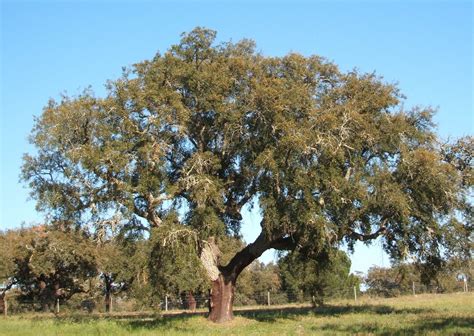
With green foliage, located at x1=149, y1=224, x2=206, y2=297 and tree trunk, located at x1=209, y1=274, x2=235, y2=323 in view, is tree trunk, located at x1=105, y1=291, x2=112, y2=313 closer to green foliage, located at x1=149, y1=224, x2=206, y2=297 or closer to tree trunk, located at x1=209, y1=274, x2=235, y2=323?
tree trunk, located at x1=209, y1=274, x2=235, y2=323

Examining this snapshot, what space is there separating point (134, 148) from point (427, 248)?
14.4m

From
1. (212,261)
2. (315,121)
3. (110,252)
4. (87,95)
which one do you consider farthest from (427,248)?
(110,252)

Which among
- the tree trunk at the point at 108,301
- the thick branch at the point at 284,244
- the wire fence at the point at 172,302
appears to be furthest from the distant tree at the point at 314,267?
the tree trunk at the point at 108,301

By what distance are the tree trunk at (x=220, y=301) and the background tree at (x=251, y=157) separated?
5 cm

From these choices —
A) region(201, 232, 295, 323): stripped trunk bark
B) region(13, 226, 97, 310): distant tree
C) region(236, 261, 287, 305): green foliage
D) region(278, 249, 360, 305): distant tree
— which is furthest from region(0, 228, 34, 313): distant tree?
region(236, 261, 287, 305): green foliage

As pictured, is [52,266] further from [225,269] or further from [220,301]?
[220,301]

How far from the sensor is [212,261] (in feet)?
87.4

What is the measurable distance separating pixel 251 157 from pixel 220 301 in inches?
288

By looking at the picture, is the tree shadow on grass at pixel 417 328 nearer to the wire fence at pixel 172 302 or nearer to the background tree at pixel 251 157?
the background tree at pixel 251 157

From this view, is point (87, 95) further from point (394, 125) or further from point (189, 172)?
point (394, 125)

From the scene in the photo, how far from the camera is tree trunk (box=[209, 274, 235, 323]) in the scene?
26.3 metres

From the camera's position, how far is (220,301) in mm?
26562

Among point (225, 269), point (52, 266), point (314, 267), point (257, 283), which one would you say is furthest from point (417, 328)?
point (257, 283)

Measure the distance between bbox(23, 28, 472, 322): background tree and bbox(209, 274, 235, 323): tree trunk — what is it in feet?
0.17
